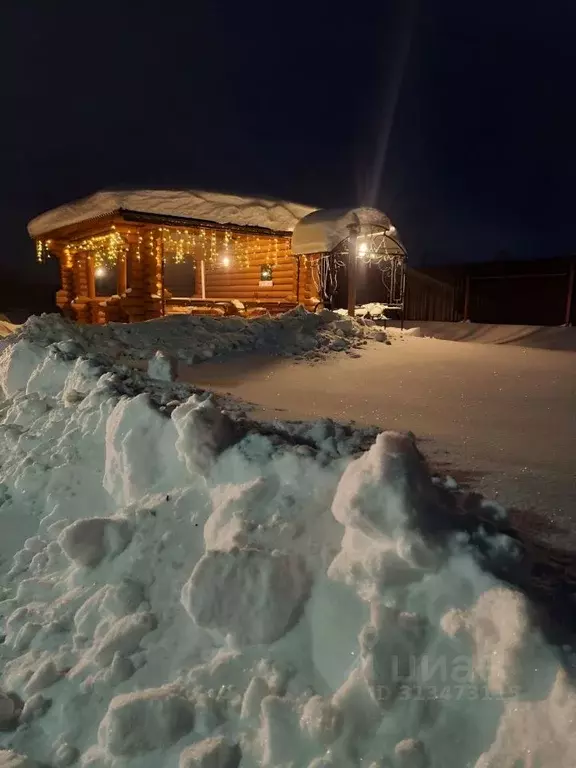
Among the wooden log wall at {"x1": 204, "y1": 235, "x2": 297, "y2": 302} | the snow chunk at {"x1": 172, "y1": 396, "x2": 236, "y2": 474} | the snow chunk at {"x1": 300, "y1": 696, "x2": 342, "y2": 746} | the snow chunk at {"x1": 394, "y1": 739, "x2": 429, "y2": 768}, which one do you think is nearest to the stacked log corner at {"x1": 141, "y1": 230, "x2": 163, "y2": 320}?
the wooden log wall at {"x1": 204, "y1": 235, "x2": 297, "y2": 302}

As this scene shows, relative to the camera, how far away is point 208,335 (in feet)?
26.3

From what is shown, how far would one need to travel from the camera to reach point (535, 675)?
1.38 metres

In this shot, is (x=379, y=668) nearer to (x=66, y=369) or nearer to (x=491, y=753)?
(x=491, y=753)

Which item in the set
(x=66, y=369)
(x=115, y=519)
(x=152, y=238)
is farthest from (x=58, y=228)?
(x=115, y=519)

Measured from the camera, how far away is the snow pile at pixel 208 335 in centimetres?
713

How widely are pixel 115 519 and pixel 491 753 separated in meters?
1.98

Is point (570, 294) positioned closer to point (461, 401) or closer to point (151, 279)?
point (461, 401)

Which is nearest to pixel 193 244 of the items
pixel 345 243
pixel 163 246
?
pixel 163 246

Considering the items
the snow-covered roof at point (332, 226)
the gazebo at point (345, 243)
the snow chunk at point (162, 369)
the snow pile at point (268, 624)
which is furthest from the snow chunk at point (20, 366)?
the snow-covered roof at point (332, 226)

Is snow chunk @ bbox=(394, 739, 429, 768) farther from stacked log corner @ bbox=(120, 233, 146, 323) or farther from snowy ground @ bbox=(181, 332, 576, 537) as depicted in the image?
stacked log corner @ bbox=(120, 233, 146, 323)

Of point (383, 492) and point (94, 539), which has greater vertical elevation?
point (383, 492)

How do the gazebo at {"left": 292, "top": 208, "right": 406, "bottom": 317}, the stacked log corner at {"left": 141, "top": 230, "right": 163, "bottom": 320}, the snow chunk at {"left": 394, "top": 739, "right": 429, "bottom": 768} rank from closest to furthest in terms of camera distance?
the snow chunk at {"left": 394, "top": 739, "right": 429, "bottom": 768} → the gazebo at {"left": 292, "top": 208, "right": 406, "bottom": 317} → the stacked log corner at {"left": 141, "top": 230, "right": 163, "bottom": 320}

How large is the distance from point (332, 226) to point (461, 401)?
30.3 feet

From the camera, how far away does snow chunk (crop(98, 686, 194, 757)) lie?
171 centimetres
